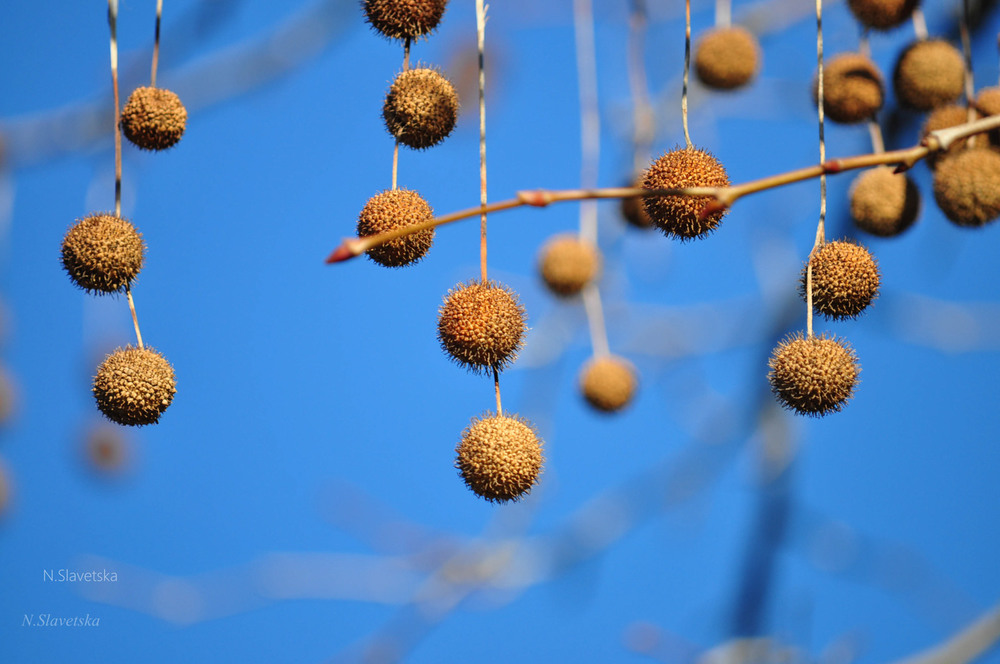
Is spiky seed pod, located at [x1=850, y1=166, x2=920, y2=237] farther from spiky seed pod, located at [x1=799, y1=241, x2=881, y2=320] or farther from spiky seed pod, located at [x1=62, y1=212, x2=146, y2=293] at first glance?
spiky seed pod, located at [x1=62, y1=212, x2=146, y2=293]

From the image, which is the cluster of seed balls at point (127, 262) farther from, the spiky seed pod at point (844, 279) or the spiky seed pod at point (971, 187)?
the spiky seed pod at point (971, 187)

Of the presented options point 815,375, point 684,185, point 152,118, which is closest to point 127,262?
point 152,118

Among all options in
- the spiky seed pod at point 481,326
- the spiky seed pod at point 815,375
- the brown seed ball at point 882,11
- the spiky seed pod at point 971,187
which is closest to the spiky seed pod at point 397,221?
the spiky seed pod at point 481,326

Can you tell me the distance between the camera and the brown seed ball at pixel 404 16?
2.62ft

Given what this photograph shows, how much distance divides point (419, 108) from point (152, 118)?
0.88 feet

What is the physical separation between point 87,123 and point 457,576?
1322 millimetres

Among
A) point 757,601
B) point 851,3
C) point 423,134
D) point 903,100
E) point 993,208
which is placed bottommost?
point 757,601

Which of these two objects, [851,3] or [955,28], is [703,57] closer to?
[851,3]

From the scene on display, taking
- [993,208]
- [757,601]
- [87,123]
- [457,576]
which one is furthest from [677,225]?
[457,576]

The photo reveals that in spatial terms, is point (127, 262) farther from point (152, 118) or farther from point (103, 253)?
point (152, 118)

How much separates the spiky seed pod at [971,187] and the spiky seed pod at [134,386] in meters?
0.84

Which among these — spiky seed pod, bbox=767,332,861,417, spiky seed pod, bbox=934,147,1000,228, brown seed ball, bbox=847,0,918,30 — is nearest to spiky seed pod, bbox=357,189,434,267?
spiky seed pod, bbox=767,332,861,417

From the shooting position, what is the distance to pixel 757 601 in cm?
188

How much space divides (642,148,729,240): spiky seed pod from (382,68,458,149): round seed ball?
0.21m
